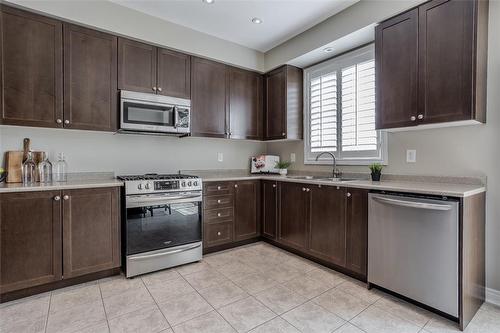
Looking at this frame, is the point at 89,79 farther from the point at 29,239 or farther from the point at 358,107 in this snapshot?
the point at 358,107

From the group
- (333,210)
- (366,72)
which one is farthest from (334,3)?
(333,210)

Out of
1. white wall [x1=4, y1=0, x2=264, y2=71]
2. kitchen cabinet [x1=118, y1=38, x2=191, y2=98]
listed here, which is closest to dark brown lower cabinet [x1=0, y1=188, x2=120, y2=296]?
kitchen cabinet [x1=118, y1=38, x2=191, y2=98]

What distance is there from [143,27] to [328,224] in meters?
2.87

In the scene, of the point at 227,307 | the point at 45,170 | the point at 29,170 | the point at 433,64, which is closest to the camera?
the point at 227,307

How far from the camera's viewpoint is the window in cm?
280

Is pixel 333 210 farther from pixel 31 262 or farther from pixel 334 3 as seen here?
pixel 31 262

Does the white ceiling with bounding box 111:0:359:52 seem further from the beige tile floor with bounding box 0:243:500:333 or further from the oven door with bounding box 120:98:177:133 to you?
the beige tile floor with bounding box 0:243:500:333

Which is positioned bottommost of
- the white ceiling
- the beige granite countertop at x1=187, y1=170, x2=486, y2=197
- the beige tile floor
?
the beige tile floor

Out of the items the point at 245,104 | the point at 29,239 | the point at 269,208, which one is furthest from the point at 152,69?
the point at 269,208

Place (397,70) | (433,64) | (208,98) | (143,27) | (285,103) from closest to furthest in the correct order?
(433,64) → (397,70) → (143,27) → (208,98) → (285,103)

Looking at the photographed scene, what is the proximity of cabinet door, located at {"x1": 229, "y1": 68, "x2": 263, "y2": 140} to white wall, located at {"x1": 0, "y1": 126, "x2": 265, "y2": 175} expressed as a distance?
0.33 meters

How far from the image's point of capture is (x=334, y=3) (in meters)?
2.56

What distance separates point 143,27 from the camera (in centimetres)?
276

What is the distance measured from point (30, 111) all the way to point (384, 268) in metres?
3.34
